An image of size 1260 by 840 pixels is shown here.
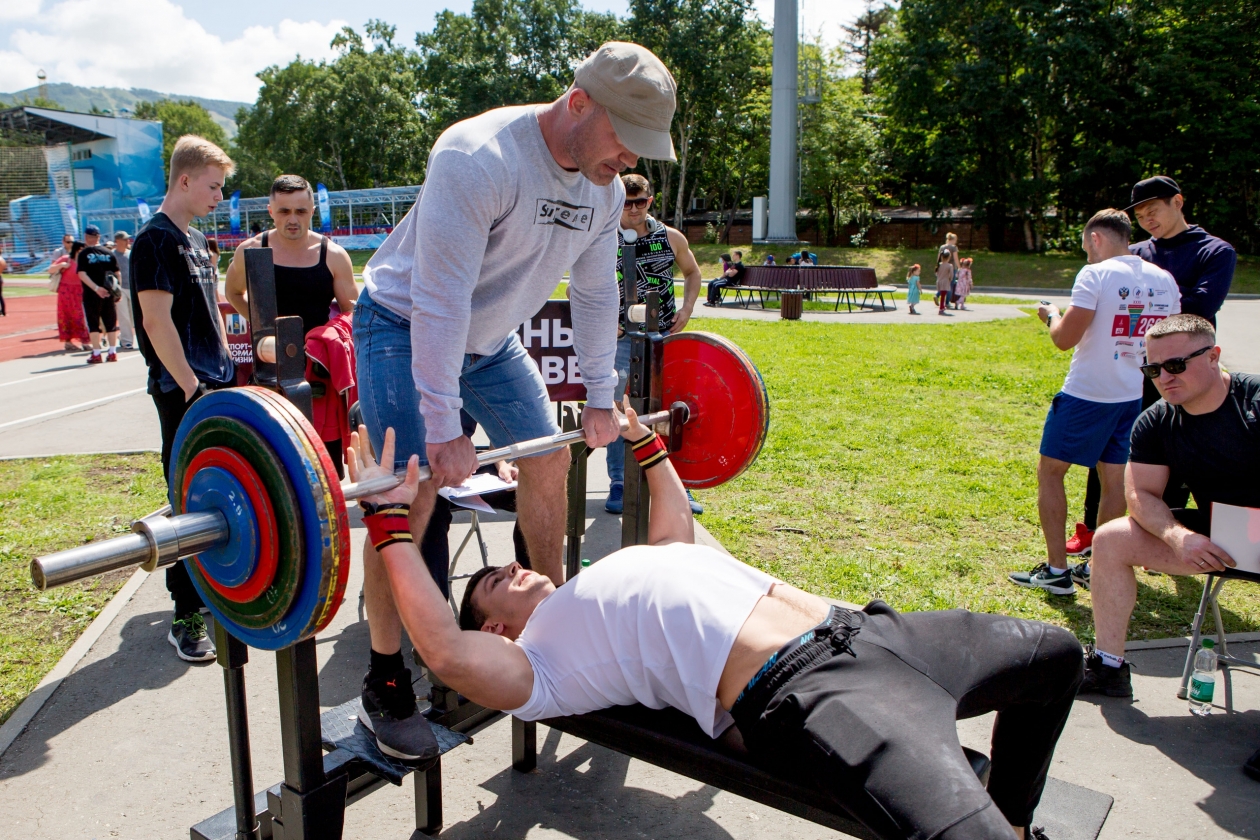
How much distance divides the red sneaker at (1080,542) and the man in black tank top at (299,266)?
12.6ft

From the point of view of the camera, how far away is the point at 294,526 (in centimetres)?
178

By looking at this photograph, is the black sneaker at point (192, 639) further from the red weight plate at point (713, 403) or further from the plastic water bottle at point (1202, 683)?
the plastic water bottle at point (1202, 683)

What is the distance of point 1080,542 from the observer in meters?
4.65

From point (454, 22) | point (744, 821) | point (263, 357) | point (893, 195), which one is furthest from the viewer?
point (454, 22)

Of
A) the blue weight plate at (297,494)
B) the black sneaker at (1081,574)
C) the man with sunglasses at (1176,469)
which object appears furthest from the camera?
the black sneaker at (1081,574)

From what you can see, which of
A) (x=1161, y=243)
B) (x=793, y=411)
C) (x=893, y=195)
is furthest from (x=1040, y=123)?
(x=1161, y=243)

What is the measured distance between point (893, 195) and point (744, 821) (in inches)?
1819

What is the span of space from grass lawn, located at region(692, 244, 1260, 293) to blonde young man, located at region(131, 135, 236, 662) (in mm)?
24537

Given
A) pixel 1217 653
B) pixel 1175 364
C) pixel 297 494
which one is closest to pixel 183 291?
pixel 297 494

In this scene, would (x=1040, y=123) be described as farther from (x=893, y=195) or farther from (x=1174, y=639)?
(x=1174, y=639)

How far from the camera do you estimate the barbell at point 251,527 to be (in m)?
1.77

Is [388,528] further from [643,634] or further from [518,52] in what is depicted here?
[518,52]

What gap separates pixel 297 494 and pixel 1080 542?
4.19 meters

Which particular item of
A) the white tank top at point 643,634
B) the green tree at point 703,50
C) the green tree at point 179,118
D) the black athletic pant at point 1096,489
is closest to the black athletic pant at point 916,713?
the white tank top at point 643,634
